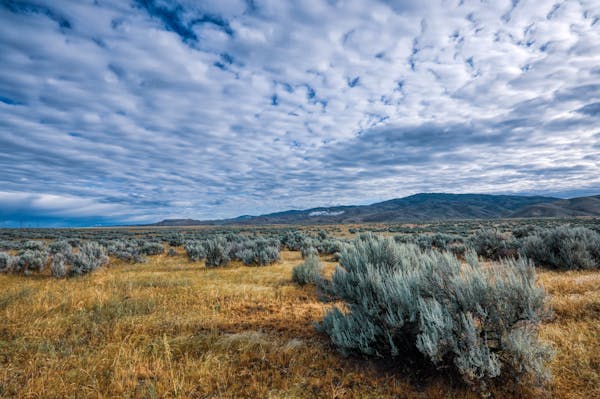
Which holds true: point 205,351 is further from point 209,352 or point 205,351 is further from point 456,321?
point 456,321

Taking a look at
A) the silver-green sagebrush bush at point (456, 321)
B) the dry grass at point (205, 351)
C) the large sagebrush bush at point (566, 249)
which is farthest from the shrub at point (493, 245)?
the silver-green sagebrush bush at point (456, 321)

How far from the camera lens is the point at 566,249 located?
371 inches

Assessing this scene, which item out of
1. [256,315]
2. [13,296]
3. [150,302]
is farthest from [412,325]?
[13,296]

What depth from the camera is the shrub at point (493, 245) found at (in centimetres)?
1280

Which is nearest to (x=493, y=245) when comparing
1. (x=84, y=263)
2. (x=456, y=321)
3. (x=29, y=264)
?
(x=456, y=321)

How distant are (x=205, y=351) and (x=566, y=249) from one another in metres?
12.0

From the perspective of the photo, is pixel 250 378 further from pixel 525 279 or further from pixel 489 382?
pixel 525 279

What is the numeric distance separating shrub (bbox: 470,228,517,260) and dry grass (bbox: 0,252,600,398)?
6564 mm

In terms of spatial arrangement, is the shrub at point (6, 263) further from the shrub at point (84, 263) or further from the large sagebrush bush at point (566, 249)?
the large sagebrush bush at point (566, 249)

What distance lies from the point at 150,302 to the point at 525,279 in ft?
23.1

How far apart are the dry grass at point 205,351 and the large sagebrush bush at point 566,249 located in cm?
312

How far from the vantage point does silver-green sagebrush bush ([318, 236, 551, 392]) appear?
2918mm

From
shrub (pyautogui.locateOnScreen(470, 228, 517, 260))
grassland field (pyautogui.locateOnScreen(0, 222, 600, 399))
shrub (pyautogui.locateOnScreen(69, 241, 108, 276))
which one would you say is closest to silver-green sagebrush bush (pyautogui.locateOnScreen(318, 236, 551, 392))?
grassland field (pyautogui.locateOnScreen(0, 222, 600, 399))

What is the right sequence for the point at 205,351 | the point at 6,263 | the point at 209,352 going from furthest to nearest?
the point at 6,263, the point at 205,351, the point at 209,352
